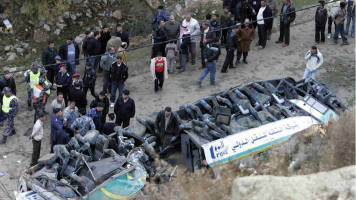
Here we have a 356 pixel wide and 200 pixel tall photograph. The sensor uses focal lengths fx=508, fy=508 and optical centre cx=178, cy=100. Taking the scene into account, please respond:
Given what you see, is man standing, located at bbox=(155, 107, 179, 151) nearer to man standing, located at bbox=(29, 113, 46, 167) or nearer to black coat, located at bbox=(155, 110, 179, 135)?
black coat, located at bbox=(155, 110, 179, 135)

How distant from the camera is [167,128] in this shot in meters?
11.9

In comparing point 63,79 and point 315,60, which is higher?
point 63,79

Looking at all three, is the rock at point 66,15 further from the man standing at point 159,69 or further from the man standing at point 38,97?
the man standing at point 38,97

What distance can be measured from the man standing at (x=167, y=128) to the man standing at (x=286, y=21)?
306 inches

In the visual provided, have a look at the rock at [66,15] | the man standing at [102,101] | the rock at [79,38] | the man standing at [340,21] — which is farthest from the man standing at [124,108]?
the man standing at [340,21]

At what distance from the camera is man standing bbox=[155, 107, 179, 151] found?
39.1 ft

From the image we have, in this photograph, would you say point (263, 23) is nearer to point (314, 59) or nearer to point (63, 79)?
point (314, 59)

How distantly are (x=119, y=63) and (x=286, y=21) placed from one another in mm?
6821

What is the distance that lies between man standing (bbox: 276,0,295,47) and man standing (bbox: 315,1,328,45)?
88cm

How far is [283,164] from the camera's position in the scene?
29.8 feet

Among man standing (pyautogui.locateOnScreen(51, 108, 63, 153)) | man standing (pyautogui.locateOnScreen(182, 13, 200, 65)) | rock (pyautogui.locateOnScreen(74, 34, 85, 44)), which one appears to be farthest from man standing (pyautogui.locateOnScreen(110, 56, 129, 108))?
rock (pyautogui.locateOnScreen(74, 34, 85, 44))

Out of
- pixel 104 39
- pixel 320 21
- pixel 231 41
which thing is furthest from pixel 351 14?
pixel 104 39

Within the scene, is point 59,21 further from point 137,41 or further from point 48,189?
point 48,189

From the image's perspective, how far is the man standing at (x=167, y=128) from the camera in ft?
39.1
